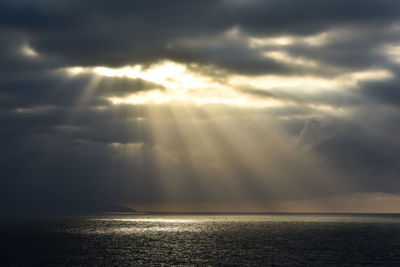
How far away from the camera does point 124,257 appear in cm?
10194

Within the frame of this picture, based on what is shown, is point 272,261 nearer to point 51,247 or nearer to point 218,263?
point 218,263

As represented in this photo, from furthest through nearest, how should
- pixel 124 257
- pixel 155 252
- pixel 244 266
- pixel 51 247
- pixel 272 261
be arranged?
pixel 51 247 → pixel 155 252 → pixel 124 257 → pixel 272 261 → pixel 244 266

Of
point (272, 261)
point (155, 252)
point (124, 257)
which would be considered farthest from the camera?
point (155, 252)

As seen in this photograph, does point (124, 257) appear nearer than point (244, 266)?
No

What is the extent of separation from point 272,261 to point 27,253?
5800 cm

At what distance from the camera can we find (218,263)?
9000cm

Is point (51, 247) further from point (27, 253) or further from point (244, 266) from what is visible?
point (244, 266)

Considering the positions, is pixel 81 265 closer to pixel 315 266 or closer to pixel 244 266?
pixel 244 266

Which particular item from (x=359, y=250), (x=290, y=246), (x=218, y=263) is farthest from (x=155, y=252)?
(x=359, y=250)

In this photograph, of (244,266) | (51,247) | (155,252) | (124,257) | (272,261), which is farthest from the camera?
(51,247)

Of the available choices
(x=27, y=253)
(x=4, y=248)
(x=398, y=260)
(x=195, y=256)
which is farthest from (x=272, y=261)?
(x=4, y=248)

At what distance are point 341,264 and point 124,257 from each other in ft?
153

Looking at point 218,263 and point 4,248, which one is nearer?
point 218,263

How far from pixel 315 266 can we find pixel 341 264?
699 cm
